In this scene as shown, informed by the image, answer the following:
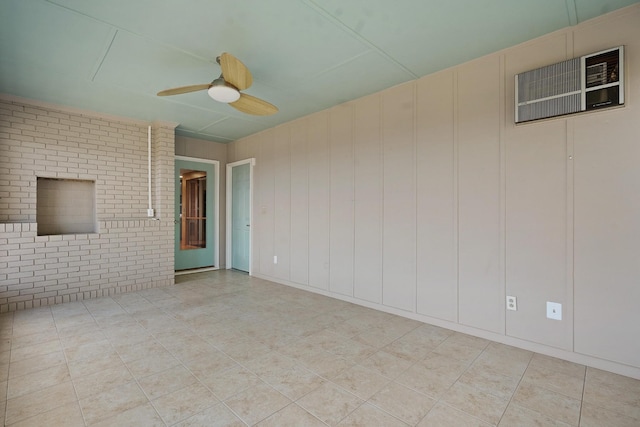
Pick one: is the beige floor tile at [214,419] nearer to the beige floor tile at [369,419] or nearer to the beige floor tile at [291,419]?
the beige floor tile at [291,419]

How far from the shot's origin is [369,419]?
70.2 inches

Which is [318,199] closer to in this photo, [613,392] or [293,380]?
[293,380]

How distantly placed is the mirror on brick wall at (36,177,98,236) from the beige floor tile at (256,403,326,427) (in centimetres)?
437

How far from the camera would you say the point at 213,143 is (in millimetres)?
6309

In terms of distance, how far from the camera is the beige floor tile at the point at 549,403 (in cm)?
181

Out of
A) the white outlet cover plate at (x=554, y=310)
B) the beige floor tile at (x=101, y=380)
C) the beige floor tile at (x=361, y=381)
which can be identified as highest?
the white outlet cover plate at (x=554, y=310)

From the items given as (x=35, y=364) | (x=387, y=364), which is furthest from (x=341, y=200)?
(x=35, y=364)

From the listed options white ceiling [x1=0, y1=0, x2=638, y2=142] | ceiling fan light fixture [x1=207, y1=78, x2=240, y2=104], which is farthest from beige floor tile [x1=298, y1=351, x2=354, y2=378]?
white ceiling [x1=0, y1=0, x2=638, y2=142]

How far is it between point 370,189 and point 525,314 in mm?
2055

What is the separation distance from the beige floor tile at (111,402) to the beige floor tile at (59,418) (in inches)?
→ 1.5

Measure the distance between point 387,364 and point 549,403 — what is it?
1058mm

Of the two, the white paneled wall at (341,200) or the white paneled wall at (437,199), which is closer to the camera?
the white paneled wall at (437,199)

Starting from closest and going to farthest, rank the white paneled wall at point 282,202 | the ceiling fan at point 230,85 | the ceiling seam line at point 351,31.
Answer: the ceiling seam line at point 351,31, the ceiling fan at point 230,85, the white paneled wall at point 282,202

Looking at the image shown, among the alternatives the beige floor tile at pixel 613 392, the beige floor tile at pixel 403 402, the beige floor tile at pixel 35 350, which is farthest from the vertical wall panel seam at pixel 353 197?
the beige floor tile at pixel 35 350
